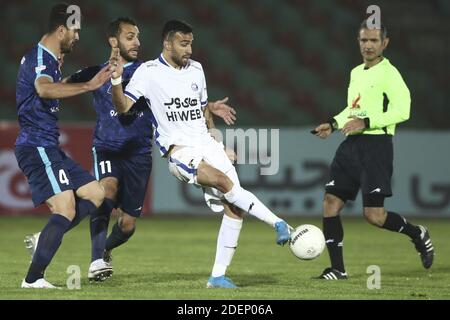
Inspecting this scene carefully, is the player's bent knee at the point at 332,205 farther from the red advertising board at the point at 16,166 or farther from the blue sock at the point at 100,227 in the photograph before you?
the red advertising board at the point at 16,166

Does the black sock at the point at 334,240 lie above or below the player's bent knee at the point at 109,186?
below

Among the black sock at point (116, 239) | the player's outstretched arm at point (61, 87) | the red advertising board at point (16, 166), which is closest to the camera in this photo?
the player's outstretched arm at point (61, 87)

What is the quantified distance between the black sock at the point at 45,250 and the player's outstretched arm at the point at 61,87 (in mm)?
981

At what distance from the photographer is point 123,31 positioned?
9.02 m

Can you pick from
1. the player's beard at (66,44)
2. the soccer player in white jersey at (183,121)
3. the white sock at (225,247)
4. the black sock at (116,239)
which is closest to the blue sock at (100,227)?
the black sock at (116,239)

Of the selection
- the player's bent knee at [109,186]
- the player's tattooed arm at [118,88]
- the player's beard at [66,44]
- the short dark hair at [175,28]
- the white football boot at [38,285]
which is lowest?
the white football boot at [38,285]

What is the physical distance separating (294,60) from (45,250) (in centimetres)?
1458

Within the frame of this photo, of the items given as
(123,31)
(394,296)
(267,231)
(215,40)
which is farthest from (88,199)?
(215,40)

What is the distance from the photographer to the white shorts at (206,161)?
795cm

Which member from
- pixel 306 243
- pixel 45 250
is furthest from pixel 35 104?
pixel 306 243

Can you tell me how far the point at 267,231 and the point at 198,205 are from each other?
1977mm

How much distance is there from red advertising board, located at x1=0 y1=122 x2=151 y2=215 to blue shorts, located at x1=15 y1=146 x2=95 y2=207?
8346 millimetres

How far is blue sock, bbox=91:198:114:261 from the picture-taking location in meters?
8.77

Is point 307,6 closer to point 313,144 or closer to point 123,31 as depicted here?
point 313,144
